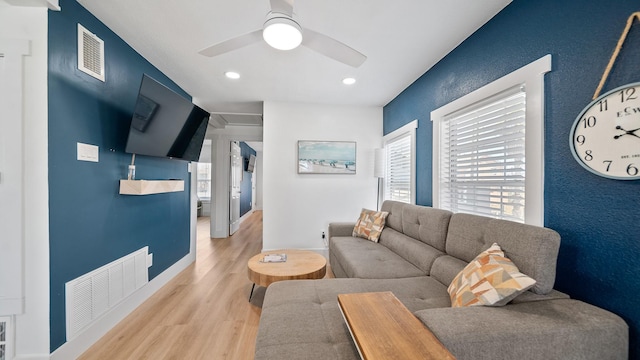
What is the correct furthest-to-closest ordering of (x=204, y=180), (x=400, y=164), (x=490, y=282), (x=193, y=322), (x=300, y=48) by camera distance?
1. (x=204, y=180)
2. (x=400, y=164)
3. (x=300, y=48)
4. (x=193, y=322)
5. (x=490, y=282)

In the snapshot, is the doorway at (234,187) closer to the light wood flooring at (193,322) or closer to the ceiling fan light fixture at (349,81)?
the light wood flooring at (193,322)

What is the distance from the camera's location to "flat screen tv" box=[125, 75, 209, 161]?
1912 mm

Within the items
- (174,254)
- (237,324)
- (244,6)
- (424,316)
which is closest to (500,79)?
(424,316)

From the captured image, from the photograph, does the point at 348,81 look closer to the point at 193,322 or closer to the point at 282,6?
the point at 282,6

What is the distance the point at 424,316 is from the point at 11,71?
8.65ft

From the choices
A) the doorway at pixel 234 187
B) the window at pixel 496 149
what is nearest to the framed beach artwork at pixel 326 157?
the window at pixel 496 149

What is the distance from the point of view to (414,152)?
9.25 feet

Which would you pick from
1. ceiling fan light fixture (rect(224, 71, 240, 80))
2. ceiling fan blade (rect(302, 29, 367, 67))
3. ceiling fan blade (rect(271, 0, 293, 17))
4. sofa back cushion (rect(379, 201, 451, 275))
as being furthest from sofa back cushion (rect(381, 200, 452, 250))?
ceiling fan light fixture (rect(224, 71, 240, 80))

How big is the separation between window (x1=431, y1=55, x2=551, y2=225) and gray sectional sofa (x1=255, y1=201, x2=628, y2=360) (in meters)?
0.28

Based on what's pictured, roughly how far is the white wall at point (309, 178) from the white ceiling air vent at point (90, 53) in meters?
1.95

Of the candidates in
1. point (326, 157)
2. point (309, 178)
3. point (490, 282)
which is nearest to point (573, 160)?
point (490, 282)

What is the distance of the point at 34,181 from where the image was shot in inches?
54.5

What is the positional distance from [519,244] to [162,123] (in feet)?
9.50

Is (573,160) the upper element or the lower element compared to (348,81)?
lower
